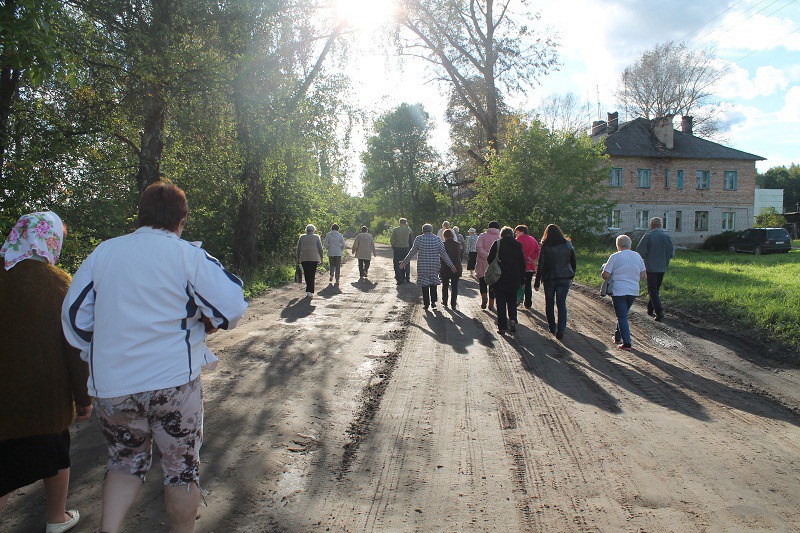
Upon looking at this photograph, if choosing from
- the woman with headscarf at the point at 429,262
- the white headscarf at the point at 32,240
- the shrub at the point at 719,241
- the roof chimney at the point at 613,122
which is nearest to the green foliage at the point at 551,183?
the woman with headscarf at the point at 429,262

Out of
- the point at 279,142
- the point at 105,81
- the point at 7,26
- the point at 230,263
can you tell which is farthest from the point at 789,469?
the point at 230,263

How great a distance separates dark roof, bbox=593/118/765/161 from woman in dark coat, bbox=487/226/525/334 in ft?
126

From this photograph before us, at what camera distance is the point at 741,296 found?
41.0 feet

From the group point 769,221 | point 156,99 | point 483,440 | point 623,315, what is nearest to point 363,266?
point 156,99

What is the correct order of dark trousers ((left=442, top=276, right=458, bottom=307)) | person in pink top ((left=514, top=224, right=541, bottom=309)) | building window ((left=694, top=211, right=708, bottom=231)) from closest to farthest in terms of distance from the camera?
person in pink top ((left=514, top=224, right=541, bottom=309)) < dark trousers ((left=442, top=276, right=458, bottom=307)) < building window ((left=694, top=211, right=708, bottom=231))

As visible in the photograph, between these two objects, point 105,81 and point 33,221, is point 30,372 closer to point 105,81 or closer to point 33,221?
point 33,221

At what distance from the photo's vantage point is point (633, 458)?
4492 millimetres

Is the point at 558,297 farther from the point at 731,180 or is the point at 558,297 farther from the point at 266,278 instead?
the point at 731,180

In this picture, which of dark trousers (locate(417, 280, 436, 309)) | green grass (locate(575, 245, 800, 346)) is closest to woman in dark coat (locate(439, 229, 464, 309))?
dark trousers (locate(417, 280, 436, 309))

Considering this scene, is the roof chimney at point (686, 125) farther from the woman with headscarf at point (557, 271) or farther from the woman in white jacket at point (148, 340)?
the woman in white jacket at point (148, 340)

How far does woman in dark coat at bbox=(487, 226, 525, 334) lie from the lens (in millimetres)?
10102

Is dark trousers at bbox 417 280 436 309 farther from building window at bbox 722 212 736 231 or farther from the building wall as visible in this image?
building window at bbox 722 212 736 231

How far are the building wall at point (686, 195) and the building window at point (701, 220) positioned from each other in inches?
9.0

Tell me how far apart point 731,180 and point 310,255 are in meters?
45.3
